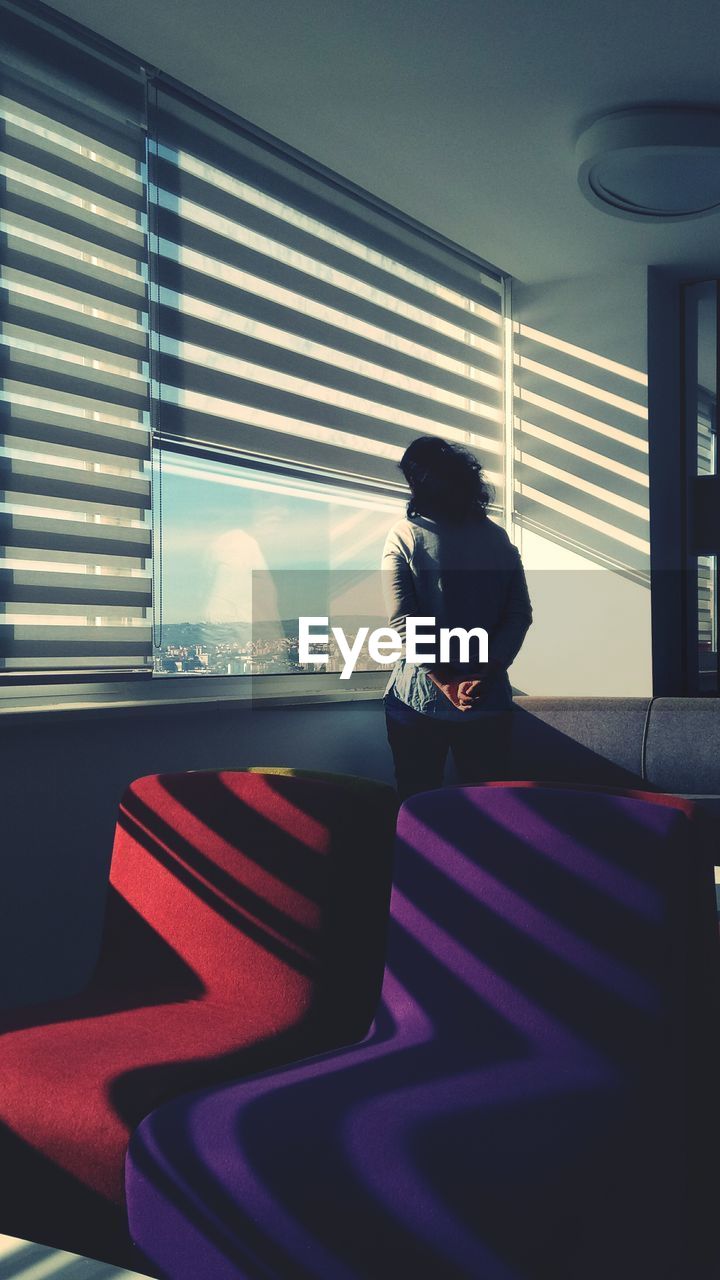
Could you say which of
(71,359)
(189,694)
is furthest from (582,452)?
(71,359)

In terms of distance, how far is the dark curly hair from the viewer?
9.85ft

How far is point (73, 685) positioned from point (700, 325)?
3.82 metres

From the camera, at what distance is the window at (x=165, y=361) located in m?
2.69

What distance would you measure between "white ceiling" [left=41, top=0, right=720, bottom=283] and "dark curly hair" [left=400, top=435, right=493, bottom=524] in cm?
120

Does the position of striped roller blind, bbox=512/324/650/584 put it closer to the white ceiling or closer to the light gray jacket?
the white ceiling

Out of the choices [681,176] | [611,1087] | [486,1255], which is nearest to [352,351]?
[681,176]

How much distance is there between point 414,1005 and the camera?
170cm

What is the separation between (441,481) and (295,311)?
1.07m

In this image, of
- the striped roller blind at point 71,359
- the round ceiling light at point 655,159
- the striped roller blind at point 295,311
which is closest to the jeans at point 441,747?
the striped roller blind at point 71,359

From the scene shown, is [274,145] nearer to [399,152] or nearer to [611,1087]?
[399,152]

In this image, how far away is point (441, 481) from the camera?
3002mm

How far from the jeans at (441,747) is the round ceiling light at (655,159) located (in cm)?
194

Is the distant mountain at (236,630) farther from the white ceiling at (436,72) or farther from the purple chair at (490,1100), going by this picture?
the white ceiling at (436,72)

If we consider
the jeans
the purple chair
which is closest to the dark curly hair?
the jeans
